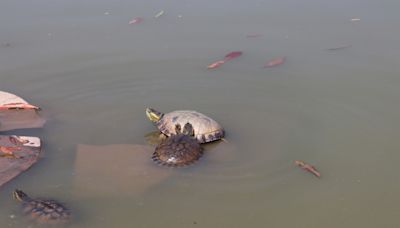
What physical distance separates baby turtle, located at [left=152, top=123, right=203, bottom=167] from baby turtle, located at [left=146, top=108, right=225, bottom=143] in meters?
0.12

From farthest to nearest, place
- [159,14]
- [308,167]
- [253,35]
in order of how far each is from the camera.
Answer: [159,14] → [253,35] → [308,167]

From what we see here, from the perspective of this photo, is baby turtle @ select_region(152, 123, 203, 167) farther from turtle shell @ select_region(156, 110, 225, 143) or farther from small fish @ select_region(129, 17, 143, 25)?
small fish @ select_region(129, 17, 143, 25)

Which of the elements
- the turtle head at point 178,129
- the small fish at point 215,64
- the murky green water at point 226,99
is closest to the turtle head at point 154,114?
the murky green water at point 226,99

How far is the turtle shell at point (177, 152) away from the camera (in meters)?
4.68

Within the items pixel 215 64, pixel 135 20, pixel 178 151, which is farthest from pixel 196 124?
pixel 135 20

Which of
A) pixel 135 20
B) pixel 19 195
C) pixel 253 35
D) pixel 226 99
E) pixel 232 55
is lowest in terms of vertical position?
pixel 19 195

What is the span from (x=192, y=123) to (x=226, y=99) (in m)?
0.93

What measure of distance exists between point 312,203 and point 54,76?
150 inches

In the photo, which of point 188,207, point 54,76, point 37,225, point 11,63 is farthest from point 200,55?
point 37,225

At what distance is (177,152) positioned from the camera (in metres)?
4.71

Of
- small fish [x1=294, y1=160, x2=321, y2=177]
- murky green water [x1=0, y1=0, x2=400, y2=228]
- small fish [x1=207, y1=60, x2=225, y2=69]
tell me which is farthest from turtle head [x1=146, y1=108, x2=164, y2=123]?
small fish [x1=294, y1=160, x2=321, y2=177]

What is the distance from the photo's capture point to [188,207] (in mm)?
4172

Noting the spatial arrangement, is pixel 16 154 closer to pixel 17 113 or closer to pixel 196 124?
pixel 17 113

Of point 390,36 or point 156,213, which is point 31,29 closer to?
point 156,213
